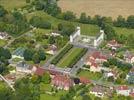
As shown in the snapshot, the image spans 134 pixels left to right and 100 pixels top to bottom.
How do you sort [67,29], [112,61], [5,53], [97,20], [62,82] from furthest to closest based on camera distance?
[97,20]
[67,29]
[5,53]
[112,61]
[62,82]

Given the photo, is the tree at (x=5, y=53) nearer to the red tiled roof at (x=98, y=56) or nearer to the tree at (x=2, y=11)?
the red tiled roof at (x=98, y=56)

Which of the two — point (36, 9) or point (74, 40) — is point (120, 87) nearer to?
point (74, 40)

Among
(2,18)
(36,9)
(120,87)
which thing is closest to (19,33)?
(2,18)

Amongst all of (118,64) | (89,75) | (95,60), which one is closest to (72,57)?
(95,60)

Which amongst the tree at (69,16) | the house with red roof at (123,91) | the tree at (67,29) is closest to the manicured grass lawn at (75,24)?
the tree at (69,16)

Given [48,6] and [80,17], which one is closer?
[80,17]

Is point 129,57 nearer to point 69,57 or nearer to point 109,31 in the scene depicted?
point 69,57

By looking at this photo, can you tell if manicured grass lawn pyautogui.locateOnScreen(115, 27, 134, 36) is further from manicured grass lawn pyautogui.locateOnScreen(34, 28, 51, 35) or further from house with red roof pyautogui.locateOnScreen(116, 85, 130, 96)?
house with red roof pyautogui.locateOnScreen(116, 85, 130, 96)
